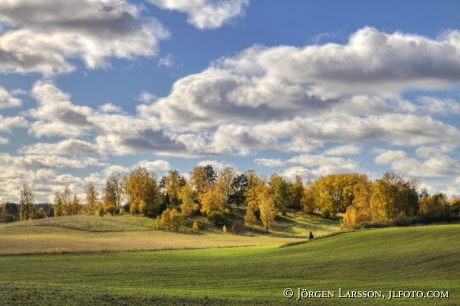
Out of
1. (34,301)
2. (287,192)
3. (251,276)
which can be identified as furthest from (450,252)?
(287,192)

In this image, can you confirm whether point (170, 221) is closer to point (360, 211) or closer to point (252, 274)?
point (360, 211)

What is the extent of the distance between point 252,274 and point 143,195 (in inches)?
3671

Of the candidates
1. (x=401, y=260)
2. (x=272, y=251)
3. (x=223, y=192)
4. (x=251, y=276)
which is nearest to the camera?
(x=251, y=276)

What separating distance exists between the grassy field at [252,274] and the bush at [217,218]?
2536 inches

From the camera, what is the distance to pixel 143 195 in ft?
425

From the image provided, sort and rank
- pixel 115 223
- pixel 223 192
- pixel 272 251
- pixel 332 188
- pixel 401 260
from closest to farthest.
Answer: pixel 401 260 → pixel 272 251 → pixel 115 223 → pixel 223 192 → pixel 332 188

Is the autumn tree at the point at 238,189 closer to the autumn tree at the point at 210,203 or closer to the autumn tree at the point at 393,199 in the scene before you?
the autumn tree at the point at 210,203

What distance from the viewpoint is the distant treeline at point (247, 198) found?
103812mm

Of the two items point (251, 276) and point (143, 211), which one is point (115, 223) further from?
point (251, 276)

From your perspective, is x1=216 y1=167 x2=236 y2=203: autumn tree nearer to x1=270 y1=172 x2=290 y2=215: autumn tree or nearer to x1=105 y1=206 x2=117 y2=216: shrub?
x1=270 y1=172 x2=290 y2=215: autumn tree

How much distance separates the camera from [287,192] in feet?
488

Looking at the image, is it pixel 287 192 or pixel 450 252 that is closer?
pixel 450 252

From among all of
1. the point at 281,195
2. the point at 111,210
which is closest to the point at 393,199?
the point at 281,195

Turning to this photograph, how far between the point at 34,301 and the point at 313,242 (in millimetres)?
48907
